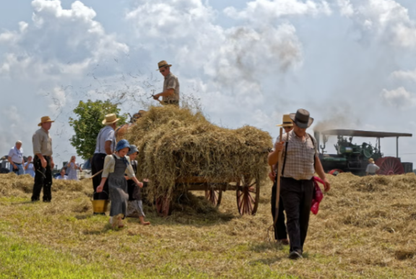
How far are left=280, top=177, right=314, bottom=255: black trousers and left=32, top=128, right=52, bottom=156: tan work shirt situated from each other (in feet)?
21.0

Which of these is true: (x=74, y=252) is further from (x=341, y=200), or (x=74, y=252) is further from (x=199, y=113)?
(x=341, y=200)

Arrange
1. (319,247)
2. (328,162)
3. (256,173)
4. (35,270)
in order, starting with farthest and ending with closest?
(328,162) < (256,173) < (319,247) < (35,270)

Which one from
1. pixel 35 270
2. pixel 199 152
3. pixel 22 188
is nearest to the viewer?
pixel 35 270

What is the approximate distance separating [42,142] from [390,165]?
20.7m

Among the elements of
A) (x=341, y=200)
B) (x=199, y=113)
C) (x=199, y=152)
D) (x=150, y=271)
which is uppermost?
(x=199, y=113)

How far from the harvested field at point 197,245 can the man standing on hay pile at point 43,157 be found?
31.9 inches

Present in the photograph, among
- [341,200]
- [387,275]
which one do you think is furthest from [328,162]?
[387,275]

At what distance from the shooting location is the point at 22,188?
46.3 feet

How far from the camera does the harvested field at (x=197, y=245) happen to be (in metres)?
5.42

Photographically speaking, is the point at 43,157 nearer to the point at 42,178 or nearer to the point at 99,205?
the point at 42,178

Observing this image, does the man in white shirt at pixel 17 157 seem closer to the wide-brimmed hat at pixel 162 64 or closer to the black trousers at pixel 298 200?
the wide-brimmed hat at pixel 162 64

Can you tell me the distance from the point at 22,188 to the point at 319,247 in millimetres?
9747

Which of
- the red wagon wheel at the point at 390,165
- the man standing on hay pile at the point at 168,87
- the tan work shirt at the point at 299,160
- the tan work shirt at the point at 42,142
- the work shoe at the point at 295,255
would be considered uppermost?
the man standing on hay pile at the point at 168,87

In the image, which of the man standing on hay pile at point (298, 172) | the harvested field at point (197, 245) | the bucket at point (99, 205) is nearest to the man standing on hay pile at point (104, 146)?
the bucket at point (99, 205)
